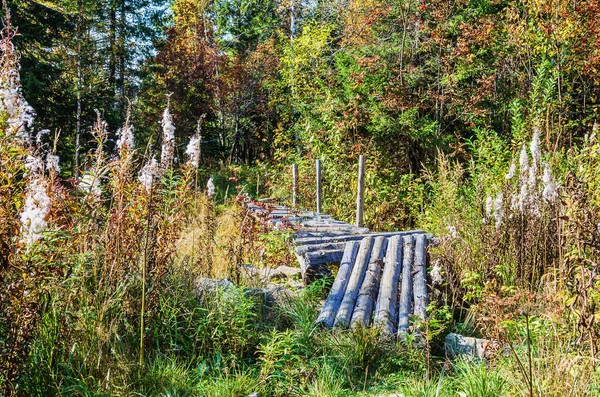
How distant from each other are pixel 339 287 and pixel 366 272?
508 millimetres

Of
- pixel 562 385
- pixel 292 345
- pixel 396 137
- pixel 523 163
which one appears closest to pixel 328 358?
pixel 292 345

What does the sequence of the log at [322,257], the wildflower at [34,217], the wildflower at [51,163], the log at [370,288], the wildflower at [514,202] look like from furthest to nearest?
the log at [322,257] < the wildflower at [514,202] < the log at [370,288] < the wildflower at [51,163] < the wildflower at [34,217]

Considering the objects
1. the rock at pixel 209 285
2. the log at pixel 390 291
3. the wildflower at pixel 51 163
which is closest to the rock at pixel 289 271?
the log at pixel 390 291

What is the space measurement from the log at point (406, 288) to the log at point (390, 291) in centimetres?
5

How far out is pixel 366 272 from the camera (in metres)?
5.00

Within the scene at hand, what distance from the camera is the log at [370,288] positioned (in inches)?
159

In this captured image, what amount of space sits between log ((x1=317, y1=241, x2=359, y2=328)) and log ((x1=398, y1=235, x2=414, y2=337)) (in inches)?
21.1

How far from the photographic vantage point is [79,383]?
2.60 meters

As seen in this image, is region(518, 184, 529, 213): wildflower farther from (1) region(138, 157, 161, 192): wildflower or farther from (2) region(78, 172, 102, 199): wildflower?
(2) region(78, 172, 102, 199): wildflower

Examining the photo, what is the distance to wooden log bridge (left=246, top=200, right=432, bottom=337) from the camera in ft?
13.4

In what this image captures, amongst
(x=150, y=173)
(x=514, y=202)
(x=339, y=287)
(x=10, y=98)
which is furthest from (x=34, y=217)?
(x=514, y=202)

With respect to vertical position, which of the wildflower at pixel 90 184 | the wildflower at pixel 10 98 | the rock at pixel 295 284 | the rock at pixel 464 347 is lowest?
the rock at pixel 464 347

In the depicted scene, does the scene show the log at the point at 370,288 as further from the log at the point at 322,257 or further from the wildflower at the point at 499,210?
the wildflower at the point at 499,210

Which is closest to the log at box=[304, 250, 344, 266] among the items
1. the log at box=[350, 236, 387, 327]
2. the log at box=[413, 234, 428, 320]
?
the log at box=[350, 236, 387, 327]
